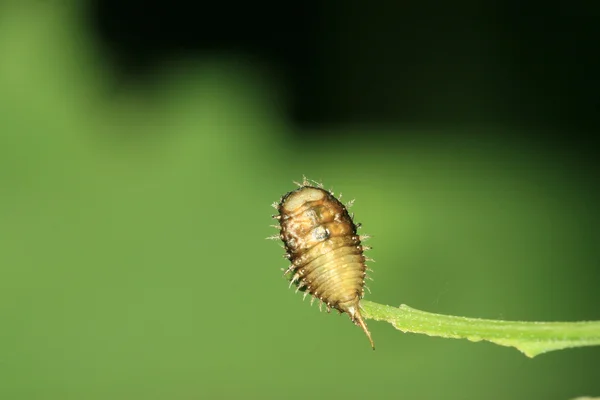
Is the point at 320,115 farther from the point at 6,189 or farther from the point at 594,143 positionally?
the point at 6,189

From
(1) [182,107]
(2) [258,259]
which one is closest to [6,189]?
(1) [182,107]

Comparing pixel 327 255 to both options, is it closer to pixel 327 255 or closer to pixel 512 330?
pixel 327 255

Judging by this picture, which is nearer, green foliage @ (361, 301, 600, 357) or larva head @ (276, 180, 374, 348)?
green foliage @ (361, 301, 600, 357)

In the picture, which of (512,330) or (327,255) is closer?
(512,330)

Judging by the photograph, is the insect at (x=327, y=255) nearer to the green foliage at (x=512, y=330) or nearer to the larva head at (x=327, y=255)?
the larva head at (x=327, y=255)

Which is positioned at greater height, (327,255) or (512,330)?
(327,255)

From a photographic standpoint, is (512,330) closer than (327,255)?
Yes

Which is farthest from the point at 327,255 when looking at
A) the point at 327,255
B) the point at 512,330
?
the point at 512,330

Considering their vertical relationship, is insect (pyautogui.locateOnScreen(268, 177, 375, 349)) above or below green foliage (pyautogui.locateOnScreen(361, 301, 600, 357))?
above

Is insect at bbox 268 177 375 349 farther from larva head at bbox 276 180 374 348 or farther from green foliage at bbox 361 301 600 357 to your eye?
green foliage at bbox 361 301 600 357

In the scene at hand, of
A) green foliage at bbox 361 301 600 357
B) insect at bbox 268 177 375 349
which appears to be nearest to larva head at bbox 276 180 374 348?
insect at bbox 268 177 375 349
